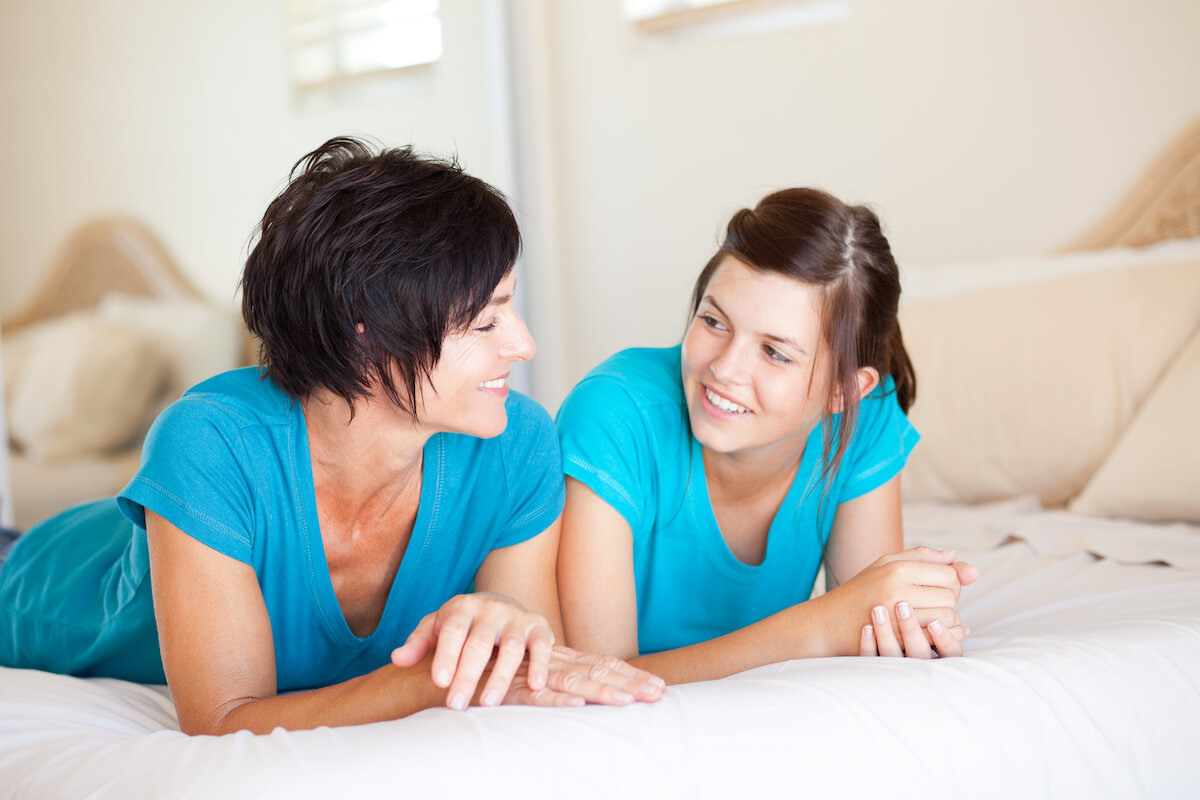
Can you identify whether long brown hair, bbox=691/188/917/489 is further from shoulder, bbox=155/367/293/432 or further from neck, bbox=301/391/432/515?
shoulder, bbox=155/367/293/432

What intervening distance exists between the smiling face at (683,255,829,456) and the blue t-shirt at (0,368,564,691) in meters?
0.21

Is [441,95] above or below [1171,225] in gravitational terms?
above

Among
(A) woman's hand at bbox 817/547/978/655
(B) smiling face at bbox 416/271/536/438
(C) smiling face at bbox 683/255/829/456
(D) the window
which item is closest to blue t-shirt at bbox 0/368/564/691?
(B) smiling face at bbox 416/271/536/438

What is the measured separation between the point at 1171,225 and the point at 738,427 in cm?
152

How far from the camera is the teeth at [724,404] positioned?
122 centimetres

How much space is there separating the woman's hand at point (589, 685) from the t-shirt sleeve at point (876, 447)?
58cm

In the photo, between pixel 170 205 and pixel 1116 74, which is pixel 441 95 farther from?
pixel 1116 74

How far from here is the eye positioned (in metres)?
1.21

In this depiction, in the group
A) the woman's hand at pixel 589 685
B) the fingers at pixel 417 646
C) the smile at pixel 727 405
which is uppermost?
the smile at pixel 727 405

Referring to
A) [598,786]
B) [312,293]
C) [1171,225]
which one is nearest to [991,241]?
[1171,225]

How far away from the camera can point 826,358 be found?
123 centimetres

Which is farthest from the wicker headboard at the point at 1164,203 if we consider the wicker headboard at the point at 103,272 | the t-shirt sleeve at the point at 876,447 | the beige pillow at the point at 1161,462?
the wicker headboard at the point at 103,272

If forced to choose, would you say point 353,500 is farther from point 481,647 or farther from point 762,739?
point 762,739

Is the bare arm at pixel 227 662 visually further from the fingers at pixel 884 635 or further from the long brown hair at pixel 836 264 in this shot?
the long brown hair at pixel 836 264
